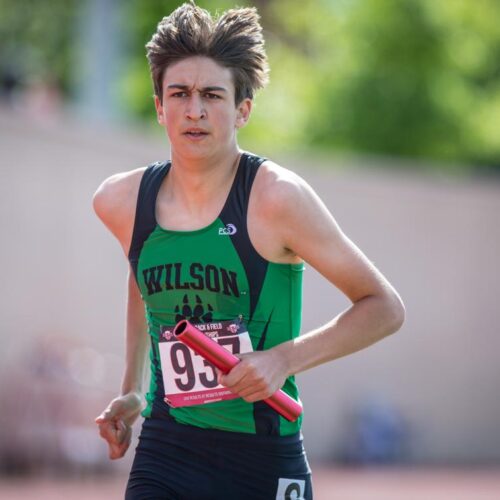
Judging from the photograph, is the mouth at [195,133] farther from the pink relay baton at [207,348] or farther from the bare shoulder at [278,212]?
the pink relay baton at [207,348]

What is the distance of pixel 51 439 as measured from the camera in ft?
37.6

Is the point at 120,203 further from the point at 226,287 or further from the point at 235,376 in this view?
the point at 235,376

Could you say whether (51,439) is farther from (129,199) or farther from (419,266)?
(129,199)

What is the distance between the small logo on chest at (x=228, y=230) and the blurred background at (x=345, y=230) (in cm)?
700

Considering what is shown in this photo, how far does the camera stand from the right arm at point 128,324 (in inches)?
169

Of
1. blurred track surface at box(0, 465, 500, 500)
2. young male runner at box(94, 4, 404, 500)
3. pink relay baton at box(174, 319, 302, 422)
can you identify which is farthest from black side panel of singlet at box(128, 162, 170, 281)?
blurred track surface at box(0, 465, 500, 500)

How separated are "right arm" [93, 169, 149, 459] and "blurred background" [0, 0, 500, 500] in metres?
6.34

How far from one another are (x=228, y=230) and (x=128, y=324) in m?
0.71

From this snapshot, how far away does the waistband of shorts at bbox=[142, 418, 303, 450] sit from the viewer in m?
4.03

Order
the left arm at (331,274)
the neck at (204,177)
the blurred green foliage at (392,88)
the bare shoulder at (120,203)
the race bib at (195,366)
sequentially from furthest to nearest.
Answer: the blurred green foliage at (392,88)
the bare shoulder at (120,203)
the neck at (204,177)
the race bib at (195,366)
the left arm at (331,274)

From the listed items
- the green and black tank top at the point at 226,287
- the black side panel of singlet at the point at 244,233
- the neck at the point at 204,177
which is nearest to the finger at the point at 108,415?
the green and black tank top at the point at 226,287

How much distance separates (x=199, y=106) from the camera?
13.3ft

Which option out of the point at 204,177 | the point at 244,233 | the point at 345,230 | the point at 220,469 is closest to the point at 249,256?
the point at 244,233

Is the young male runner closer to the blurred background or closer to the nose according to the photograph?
the nose
